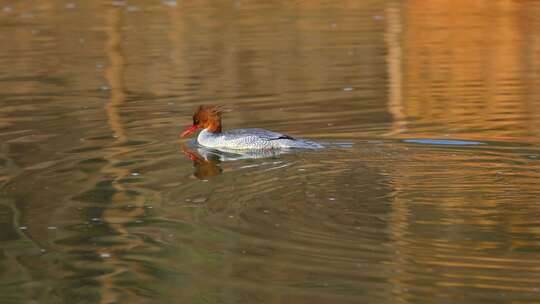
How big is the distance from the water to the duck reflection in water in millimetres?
49

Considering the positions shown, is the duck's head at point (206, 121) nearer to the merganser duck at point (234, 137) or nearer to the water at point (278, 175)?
the merganser duck at point (234, 137)

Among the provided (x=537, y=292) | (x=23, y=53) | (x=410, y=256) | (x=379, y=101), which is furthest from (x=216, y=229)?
(x=23, y=53)

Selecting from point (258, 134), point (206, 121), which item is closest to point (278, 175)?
point (258, 134)

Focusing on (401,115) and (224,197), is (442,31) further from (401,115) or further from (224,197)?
(224,197)

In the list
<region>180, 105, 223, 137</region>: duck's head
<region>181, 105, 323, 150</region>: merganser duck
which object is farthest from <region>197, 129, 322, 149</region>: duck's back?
<region>180, 105, 223, 137</region>: duck's head

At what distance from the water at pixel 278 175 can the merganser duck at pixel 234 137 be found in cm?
25

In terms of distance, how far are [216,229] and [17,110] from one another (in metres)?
7.58

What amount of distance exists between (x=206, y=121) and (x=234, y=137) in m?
0.74

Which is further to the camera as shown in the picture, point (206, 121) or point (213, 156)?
point (206, 121)

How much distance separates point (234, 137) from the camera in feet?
43.7

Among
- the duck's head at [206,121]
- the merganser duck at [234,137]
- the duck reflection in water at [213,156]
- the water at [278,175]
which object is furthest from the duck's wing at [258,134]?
the duck's head at [206,121]

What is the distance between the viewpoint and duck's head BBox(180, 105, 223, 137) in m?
13.9

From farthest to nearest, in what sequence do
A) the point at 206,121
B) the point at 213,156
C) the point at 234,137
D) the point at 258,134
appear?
the point at 206,121 → the point at 234,137 → the point at 213,156 → the point at 258,134

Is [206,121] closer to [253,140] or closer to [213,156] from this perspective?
[213,156]
